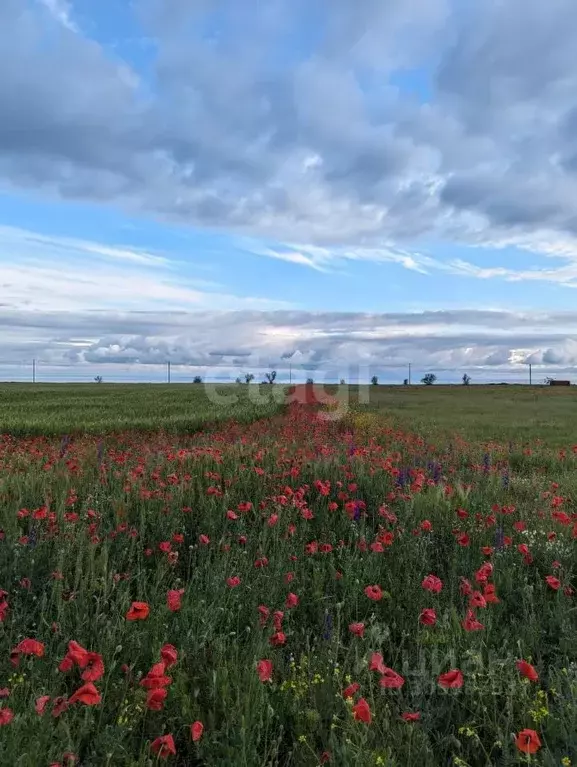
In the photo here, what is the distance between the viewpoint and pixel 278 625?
9.60 ft

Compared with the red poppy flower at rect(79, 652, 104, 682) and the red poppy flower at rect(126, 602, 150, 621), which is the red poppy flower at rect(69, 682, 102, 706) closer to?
the red poppy flower at rect(79, 652, 104, 682)

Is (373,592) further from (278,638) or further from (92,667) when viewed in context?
(92,667)

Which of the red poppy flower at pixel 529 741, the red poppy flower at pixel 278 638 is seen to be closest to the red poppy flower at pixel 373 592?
the red poppy flower at pixel 278 638

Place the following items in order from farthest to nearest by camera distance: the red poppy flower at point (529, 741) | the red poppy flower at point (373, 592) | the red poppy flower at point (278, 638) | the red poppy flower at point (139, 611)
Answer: the red poppy flower at point (373, 592), the red poppy flower at point (278, 638), the red poppy flower at point (139, 611), the red poppy flower at point (529, 741)

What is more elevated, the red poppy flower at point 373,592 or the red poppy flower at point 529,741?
the red poppy flower at point 373,592

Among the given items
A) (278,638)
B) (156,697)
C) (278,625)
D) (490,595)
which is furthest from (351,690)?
(490,595)

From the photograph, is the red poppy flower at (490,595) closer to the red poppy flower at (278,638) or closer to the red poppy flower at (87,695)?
the red poppy flower at (278,638)

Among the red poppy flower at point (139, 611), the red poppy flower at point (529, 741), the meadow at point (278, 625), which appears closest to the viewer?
the red poppy flower at point (529, 741)

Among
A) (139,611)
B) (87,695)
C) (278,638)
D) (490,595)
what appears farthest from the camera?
(490,595)

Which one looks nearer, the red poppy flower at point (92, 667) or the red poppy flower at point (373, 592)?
the red poppy flower at point (92, 667)

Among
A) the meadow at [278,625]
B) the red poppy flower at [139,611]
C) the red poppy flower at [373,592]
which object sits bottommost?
the meadow at [278,625]

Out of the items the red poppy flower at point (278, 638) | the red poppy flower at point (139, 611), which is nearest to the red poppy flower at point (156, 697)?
the red poppy flower at point (139, 611)

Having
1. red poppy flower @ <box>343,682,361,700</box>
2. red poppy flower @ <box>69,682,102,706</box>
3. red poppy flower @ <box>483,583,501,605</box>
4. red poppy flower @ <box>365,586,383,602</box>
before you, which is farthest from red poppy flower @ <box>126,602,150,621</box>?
red poppy flower @ <box>483,583,501,605</box>

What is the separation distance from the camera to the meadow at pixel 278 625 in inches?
90.7
